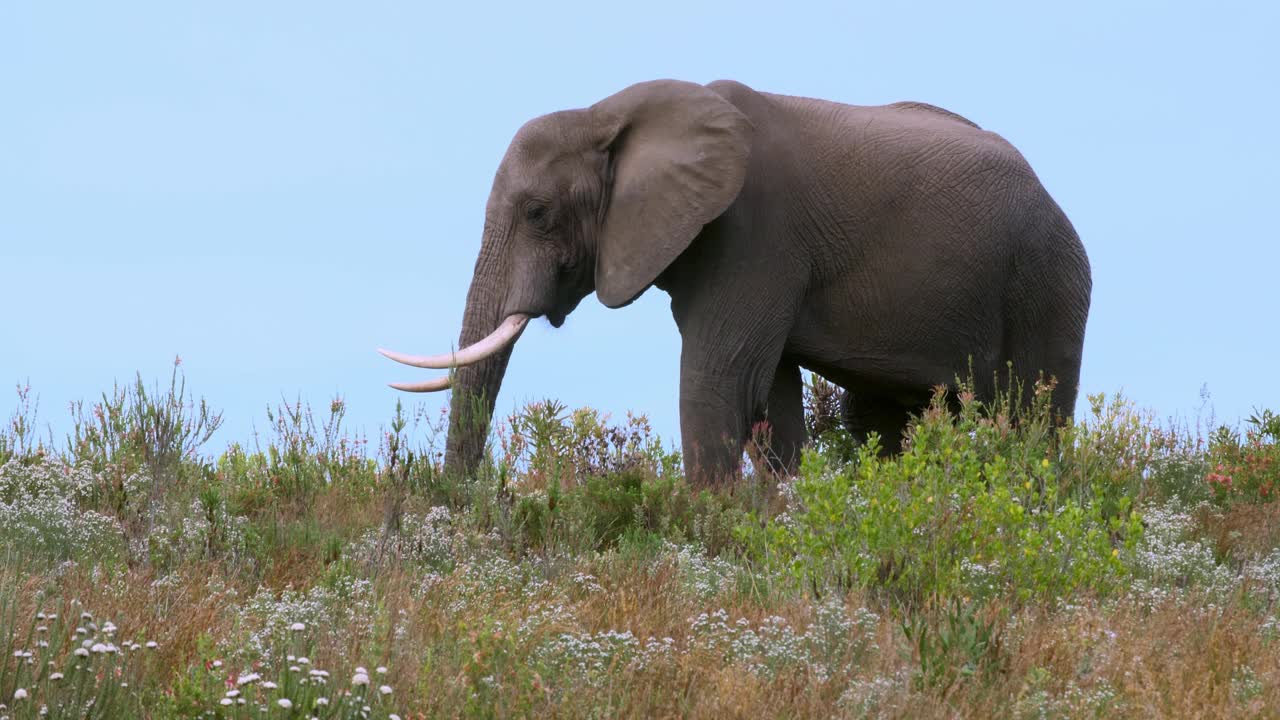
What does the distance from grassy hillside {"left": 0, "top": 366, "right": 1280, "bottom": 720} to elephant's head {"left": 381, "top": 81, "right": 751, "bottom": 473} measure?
2.03 feet

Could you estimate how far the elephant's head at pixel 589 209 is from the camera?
9594 millimetres

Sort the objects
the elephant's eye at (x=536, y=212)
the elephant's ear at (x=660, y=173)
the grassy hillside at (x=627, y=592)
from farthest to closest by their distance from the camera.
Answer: the elephant's eye at (x=536, y=212), the elephant's ear at (x=660, y=173), the grassy hillside at (x=627, y=592)

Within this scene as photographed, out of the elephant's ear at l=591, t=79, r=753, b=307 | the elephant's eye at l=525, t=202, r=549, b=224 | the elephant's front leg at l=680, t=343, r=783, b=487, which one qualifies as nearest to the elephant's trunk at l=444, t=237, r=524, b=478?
the elephant's eye at l=525, t=202, r=549, b=224

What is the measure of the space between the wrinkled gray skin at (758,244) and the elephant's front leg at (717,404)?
1 centimetres

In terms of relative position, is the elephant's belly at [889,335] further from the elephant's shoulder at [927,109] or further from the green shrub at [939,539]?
the green shrub at [939,539]

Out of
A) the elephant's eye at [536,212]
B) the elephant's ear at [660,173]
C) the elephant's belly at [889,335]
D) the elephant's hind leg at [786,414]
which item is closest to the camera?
the elephant's ear at [660,173]

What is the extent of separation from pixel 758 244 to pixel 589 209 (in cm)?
122

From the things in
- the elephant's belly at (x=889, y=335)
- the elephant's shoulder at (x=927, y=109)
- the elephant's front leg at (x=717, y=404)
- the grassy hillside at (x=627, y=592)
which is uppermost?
the elephant's shoulder at (x=927, y=109)

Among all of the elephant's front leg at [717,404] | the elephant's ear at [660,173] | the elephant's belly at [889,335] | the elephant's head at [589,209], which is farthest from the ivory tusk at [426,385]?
the elephant's belly at [889,335]

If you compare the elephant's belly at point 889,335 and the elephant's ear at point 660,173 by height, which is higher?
the elephant's ear at point 660,173

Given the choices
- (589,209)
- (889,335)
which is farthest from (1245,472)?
(589,209)

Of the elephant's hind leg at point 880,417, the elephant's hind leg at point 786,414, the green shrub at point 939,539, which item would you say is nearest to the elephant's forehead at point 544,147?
the elephant's hind leg at point 786,414

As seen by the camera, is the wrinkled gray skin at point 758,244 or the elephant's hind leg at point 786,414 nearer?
the wrinkled gray skin at point 758,244

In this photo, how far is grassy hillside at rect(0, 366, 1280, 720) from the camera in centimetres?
470
